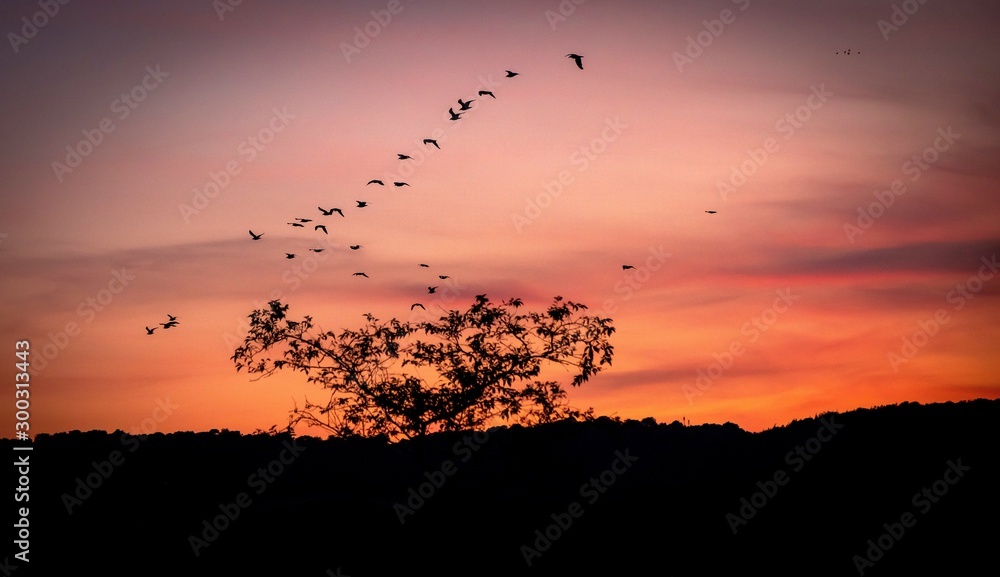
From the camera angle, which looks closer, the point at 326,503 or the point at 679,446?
the point at 326,503

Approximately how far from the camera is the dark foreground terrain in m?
21.5

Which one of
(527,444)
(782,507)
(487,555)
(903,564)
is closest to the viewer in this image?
(903,564)

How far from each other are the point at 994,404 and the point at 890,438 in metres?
3.77

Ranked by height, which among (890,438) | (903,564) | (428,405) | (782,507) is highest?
(428,405)

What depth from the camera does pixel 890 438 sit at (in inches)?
1069

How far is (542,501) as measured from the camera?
83.2 ft

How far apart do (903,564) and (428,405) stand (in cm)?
1324

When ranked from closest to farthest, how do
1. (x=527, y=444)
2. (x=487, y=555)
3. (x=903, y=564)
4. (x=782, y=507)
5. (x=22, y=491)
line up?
(x=903, y=564) → (x=487, y=555) → (x=782, y=507) → (x=22, y=491) → (x=527, y=444)

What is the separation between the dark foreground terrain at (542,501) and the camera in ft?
70.4

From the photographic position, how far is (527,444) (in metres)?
29.8

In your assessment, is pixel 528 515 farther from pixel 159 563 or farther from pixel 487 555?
pixel 159 563

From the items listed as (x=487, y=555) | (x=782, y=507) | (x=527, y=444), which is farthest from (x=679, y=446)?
(x=487, y=555)

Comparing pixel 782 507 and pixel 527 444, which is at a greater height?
pixel 527 444

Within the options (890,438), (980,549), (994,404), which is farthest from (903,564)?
(994,404)
